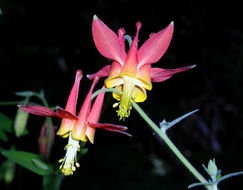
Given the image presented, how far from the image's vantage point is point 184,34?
6391mm

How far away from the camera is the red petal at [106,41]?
1.74 meters

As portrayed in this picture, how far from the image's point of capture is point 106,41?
1770 millimetres

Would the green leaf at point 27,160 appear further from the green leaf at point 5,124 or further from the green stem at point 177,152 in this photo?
the green stem at point 177,152

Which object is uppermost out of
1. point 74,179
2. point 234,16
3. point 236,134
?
point 234,16

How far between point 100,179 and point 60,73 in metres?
2.23

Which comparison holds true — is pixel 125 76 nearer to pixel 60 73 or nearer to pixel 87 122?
pixel 87 122

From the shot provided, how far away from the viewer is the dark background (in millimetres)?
4715

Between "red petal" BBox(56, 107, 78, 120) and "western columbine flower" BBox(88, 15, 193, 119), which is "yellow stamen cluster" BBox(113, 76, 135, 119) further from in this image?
"red petal" BBox(56, 107, 78, 120)

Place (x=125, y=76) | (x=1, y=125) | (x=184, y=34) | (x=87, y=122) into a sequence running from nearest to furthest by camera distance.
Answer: (x=87, y=122) → (x=125, y=76) → (x=1, y=125) → (x=184, y=34)

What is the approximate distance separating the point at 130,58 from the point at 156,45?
16cm

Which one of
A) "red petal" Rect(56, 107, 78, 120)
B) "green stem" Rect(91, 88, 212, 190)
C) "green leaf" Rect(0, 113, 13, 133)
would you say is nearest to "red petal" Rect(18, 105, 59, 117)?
"red petal" Rect(56, 107, 78, 120)

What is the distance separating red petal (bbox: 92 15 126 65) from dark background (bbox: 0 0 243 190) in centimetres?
231

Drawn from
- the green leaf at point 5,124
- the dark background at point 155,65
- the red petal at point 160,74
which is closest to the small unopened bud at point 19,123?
the green leaf at point 5,124

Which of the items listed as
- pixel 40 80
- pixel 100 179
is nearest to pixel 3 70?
pixel 40 80
